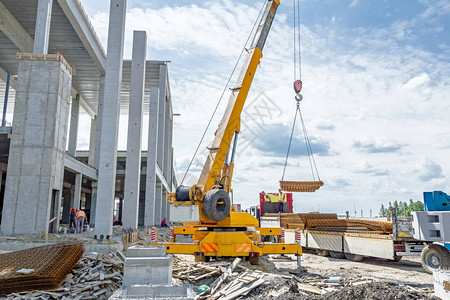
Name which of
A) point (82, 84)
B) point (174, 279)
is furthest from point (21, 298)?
point (82, 84)

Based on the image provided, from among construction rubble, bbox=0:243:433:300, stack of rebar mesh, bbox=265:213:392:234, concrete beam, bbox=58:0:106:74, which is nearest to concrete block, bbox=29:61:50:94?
concrete beam, bbox=58:0:106:74

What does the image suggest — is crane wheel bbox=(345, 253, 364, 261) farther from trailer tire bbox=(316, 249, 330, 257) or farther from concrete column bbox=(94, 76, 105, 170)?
concrete column bbox=(94, 76, 105, 170)

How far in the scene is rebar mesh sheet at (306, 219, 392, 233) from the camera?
40.4ft

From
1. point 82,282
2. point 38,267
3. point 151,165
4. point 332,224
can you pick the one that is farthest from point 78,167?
point 332,224

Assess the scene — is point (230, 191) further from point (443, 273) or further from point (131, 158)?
point (131, 158)

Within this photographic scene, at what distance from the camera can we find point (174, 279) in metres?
8.90

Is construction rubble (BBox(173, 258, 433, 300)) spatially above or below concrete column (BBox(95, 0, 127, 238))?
below

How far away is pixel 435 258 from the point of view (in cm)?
1016

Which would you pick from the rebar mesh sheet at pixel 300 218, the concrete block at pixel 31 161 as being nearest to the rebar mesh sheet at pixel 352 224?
the rebar mesh sheet at pixel 300 218

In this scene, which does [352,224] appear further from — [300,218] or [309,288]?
[309,288]

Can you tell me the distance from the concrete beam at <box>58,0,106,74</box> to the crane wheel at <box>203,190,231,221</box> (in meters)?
16.1

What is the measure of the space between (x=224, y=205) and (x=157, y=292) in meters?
4.91

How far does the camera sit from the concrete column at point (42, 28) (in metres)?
16.1

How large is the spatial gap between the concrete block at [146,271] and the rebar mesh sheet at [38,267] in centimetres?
214
